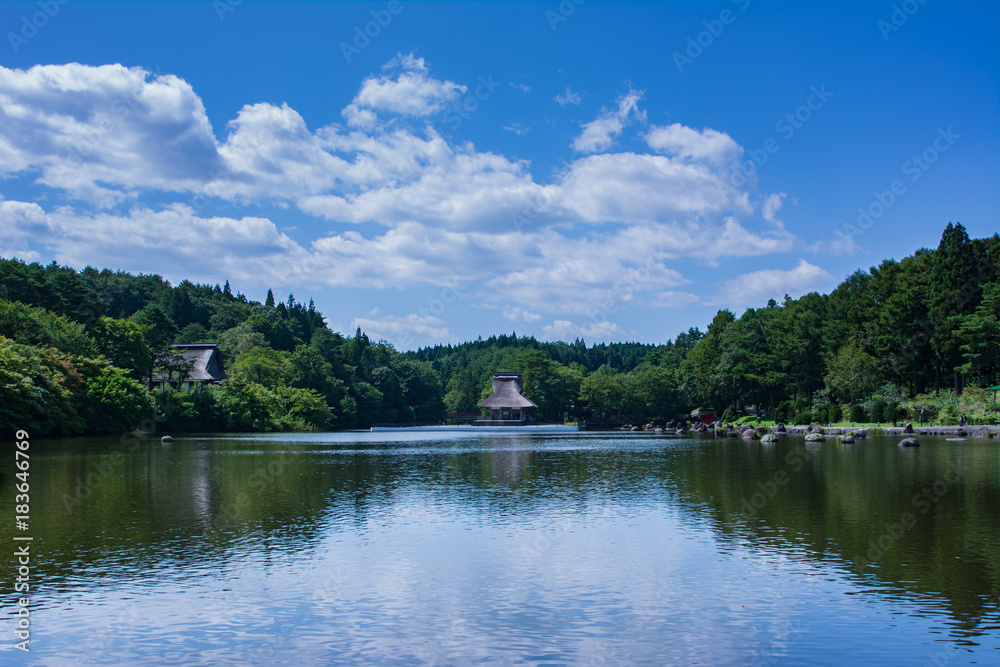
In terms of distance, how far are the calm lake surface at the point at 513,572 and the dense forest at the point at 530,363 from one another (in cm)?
3035

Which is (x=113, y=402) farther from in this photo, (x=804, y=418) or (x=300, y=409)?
(x=804, y=418)

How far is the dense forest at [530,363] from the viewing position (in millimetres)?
49000

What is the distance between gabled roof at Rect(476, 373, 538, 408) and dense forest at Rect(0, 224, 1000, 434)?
2.49 metres

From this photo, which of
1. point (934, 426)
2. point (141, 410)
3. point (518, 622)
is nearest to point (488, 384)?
point (141, 410)

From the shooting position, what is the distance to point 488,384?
11075 centimetres

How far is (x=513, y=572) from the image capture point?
10.8 metres

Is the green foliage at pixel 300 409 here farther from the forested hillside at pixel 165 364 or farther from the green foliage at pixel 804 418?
the green foliage at pixel 804 418

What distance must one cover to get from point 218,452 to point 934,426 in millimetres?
43555

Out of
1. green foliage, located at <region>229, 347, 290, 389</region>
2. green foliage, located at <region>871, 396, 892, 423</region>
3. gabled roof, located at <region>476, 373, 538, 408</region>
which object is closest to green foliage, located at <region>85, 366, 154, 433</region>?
green foliage, located at <region>229, 347, 290, 389</region>

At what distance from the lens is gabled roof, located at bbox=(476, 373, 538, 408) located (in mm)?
96000

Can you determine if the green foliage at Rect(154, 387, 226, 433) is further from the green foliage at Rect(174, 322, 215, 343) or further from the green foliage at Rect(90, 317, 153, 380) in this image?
the green foliage at Rect(174, 322, 215, 343)

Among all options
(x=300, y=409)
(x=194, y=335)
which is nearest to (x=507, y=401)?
(x=300, y=409)

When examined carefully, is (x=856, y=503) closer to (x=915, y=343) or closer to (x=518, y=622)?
(x=518, y=622)

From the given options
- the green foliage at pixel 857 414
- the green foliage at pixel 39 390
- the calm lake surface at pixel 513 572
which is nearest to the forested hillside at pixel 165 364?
the green foliage at pixel 39 390
